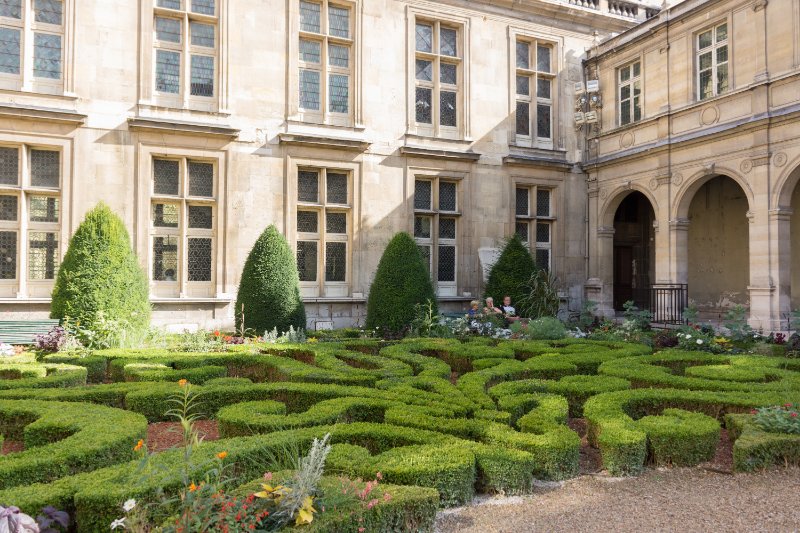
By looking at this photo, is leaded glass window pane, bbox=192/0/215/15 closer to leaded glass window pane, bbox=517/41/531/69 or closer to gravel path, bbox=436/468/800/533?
leaded glass window pane, bbox=517/41/531/69

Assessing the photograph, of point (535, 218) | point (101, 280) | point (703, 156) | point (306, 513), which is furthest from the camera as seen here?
point (535, 218)

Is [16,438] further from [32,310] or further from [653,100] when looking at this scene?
[653,100]

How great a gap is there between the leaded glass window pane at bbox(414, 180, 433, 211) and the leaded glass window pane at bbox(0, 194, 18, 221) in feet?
26.3

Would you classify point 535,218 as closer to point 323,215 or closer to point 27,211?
point 323,215

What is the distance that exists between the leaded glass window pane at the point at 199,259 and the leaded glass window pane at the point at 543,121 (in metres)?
8.68

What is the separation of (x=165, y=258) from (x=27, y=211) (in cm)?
250

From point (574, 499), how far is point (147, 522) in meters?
2.39

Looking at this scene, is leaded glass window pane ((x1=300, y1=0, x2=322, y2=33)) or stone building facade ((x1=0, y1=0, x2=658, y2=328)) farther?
leaded glass window pane ((x1=300, y1=0, x2=322, y2=33))

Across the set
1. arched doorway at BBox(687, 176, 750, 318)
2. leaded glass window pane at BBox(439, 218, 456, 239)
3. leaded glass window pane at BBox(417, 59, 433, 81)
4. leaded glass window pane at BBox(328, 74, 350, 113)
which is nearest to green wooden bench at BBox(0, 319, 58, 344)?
leaded glass window pane at BBox(328, 74, 350, 113)

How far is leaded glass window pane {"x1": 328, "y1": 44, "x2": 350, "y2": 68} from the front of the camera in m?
13.8

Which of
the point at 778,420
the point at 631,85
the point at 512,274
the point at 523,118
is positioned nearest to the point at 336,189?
the point at 512,274

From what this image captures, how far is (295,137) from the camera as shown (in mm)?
12914

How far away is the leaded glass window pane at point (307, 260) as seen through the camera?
13401 mm

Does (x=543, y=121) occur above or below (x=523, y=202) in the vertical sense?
above
